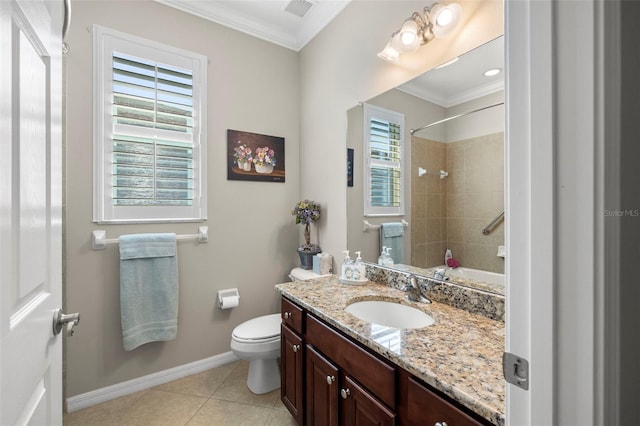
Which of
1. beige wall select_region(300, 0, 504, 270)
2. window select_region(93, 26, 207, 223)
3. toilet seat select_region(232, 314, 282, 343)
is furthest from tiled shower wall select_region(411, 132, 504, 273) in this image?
window select_region(93, 26, 207, 223)

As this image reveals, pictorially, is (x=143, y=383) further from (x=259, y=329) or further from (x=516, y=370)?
(x=516, y=370)

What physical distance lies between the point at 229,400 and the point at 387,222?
1623 millimetres

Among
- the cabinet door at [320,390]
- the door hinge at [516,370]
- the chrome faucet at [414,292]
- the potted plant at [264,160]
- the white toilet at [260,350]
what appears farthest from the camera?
the potted plant at [264,160]

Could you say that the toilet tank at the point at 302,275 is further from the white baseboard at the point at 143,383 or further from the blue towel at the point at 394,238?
the white baseboard at the point at 143,383

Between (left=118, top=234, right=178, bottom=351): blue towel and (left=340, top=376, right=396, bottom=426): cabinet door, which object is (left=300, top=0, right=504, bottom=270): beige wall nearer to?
(left=340, top=376, right=396, bottom=426): cabinet door

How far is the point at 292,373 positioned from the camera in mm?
1607

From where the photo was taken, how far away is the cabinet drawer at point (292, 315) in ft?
5.00

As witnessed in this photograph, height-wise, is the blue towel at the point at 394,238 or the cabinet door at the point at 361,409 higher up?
the blue towel at the point at 394,238

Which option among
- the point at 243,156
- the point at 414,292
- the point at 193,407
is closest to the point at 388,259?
the point at 414,292

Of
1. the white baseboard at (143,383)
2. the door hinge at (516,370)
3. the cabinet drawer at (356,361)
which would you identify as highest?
the door hinge at (516,370)

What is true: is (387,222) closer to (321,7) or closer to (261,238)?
(261,238)

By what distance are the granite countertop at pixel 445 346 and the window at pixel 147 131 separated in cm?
129

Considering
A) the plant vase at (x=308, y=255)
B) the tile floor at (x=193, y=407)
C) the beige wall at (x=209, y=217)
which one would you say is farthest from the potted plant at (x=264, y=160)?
the tile floor at (x=193, y=407)

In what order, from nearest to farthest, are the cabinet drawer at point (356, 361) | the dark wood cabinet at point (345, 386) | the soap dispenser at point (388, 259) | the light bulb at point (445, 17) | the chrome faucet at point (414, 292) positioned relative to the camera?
the dark wood cabinet at point (345, 386), the cabinet drawer at point (356, 361), the light bulb at point (445, 17), the chrome faucet at point (414, 292), the soap dispenser at point (388, 259)
